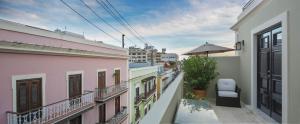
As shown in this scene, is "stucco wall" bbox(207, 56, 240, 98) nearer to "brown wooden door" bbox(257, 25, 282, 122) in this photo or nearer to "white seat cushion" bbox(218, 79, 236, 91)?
"white seat cushion" bbox(218, 79, 236, 91)

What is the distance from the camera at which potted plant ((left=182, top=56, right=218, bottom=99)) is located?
5922 millimetres

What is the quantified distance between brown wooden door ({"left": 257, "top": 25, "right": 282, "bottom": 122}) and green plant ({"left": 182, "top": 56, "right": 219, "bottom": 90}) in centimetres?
163

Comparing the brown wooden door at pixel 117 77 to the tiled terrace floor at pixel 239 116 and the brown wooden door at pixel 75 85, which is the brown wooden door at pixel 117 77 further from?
the tiled terrace floor at pixel 239 116

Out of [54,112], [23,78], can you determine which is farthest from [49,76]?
[54,112]

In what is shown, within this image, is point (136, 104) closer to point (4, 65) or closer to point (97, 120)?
point (97, 120)

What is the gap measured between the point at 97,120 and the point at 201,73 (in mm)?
6084

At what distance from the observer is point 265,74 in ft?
13.6

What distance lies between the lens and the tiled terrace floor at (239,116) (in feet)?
12.2

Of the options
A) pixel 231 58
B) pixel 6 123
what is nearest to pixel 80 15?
pixel 6 123

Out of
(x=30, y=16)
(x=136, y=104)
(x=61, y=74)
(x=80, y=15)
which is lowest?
(x=136, y=104)

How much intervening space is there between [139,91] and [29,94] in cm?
953

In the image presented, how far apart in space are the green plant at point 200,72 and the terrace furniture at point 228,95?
589 millimetres

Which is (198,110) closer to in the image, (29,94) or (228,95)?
(228,95)

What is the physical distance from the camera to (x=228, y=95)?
500cm
